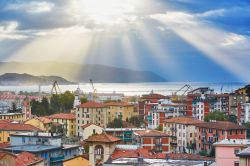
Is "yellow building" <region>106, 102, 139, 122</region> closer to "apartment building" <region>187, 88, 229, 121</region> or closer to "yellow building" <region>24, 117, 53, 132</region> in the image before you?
"apartment building" <region>187, 88, 229, 121</region>

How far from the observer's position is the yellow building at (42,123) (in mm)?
37031

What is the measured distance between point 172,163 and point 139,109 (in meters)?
33.6

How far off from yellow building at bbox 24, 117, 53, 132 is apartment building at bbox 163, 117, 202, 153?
8816 mm

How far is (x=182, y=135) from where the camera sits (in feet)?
109

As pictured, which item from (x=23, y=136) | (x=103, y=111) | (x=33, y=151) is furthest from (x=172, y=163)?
(x=103, y=111)

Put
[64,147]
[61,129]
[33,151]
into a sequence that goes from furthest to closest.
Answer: [61,129] < [64,147] < [33,151]

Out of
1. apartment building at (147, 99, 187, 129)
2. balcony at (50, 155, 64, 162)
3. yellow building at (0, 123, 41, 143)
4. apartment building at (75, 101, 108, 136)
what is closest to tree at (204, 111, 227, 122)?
apartment building at (147, 99, 187, 129)

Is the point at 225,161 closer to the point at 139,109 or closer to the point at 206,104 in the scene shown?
the point at 206,104

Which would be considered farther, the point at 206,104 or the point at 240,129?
the point at 206,104

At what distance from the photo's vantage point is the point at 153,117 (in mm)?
41469

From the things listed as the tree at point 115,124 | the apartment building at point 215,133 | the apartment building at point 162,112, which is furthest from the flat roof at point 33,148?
the tree at point 115,124

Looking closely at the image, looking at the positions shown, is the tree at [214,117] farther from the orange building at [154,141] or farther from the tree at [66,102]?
the tree at [66,102]

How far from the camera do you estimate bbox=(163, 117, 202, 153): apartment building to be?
1265 inches

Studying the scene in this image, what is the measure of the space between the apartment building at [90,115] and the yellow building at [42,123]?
2.26m
